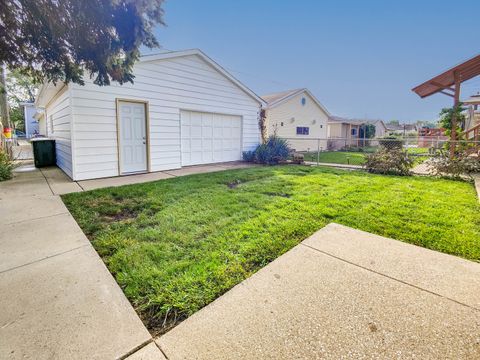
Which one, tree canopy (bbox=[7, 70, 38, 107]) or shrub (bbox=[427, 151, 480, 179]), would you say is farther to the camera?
tree canopy (bbox=[7, 70, 38, 107])

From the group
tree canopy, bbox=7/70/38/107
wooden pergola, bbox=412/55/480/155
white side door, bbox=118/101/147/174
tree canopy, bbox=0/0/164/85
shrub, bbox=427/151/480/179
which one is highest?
tree canopy, bbox=7/70/38/107

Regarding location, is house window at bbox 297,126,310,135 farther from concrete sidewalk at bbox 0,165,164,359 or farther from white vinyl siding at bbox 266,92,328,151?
concrete sidewalk at bbox 0,165,164,359

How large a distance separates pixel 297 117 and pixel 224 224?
52.8 ft

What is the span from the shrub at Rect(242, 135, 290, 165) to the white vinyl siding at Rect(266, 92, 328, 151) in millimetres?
4220

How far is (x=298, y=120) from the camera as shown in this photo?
60.0 ft

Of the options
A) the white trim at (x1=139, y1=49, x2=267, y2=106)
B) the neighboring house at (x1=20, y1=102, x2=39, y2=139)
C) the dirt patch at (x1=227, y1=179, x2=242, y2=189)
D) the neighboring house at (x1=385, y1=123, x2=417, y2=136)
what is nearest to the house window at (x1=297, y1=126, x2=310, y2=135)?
the white trim at (x1=139, y1=49, x2=267, y2=106)

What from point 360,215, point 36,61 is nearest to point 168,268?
point 360,215

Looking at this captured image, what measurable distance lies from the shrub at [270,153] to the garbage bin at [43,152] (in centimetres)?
774

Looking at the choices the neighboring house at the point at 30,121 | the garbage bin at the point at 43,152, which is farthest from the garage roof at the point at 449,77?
the neighboring house at the point at 30,121

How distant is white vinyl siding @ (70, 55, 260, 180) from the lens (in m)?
6.66

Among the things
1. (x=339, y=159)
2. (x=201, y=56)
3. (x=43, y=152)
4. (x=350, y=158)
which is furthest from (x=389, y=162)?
(x=43, y=152)

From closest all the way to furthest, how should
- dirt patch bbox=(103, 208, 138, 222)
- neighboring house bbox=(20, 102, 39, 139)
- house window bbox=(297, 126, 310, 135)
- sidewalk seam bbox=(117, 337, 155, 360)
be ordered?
1. sidewalk seam bbox=(117, 337, 155, 360)
2. dirt patch bbox=(103, 208, 138, 222)
3. house window bbox=(297, 126, 310, 135)
4. neighboring house bbox=(20, 102, 39, 139)

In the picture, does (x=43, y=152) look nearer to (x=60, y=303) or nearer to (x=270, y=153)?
(x=270, y=153)

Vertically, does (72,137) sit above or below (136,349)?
above
